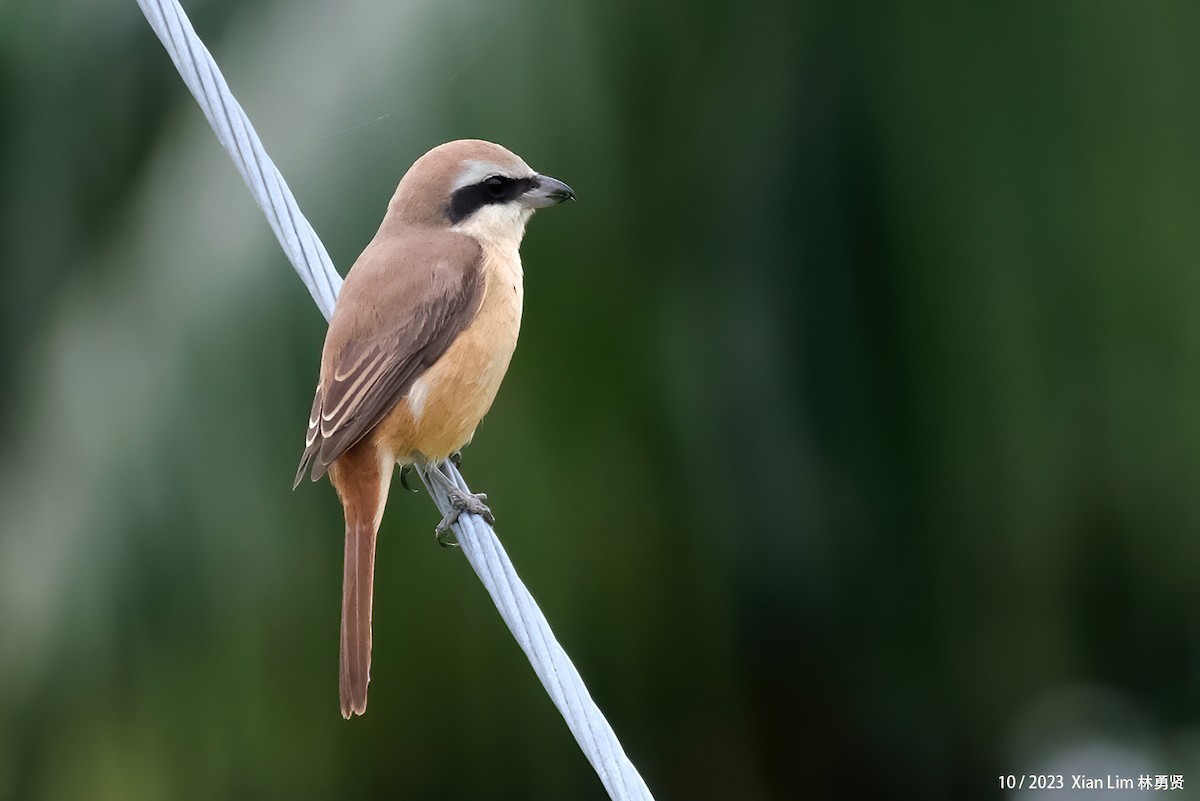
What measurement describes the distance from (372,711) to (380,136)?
1.32 metres

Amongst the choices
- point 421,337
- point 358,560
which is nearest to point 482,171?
point 421,337

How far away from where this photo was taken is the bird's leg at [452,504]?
8.34 feet

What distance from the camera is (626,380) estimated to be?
129 inches

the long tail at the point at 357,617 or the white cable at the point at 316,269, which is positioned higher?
the white cable at the point at 316,269

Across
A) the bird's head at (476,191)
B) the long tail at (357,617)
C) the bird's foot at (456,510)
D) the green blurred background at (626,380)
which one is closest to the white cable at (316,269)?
the bird's foot at (456,510)

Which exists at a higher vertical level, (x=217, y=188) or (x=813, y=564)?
(x=217, y=188)

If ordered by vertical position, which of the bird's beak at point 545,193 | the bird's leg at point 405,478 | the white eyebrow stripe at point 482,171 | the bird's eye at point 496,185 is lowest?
the bird's leg at point 405,478

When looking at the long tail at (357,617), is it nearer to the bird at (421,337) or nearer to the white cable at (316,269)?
the bird at (421,337)

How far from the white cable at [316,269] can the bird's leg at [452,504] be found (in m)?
0.17

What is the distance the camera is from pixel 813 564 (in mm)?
3670

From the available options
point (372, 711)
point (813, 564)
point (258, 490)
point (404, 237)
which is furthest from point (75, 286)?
point (813, 564)

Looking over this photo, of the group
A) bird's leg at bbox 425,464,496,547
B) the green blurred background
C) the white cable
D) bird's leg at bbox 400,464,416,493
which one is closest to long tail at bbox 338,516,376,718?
bird's leg at bbox 425,464,496,547

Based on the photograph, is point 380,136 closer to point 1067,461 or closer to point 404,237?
point 404,237

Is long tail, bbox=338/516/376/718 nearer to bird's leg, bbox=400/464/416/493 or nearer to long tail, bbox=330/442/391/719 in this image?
long tail, bbox=330/442/391/719
